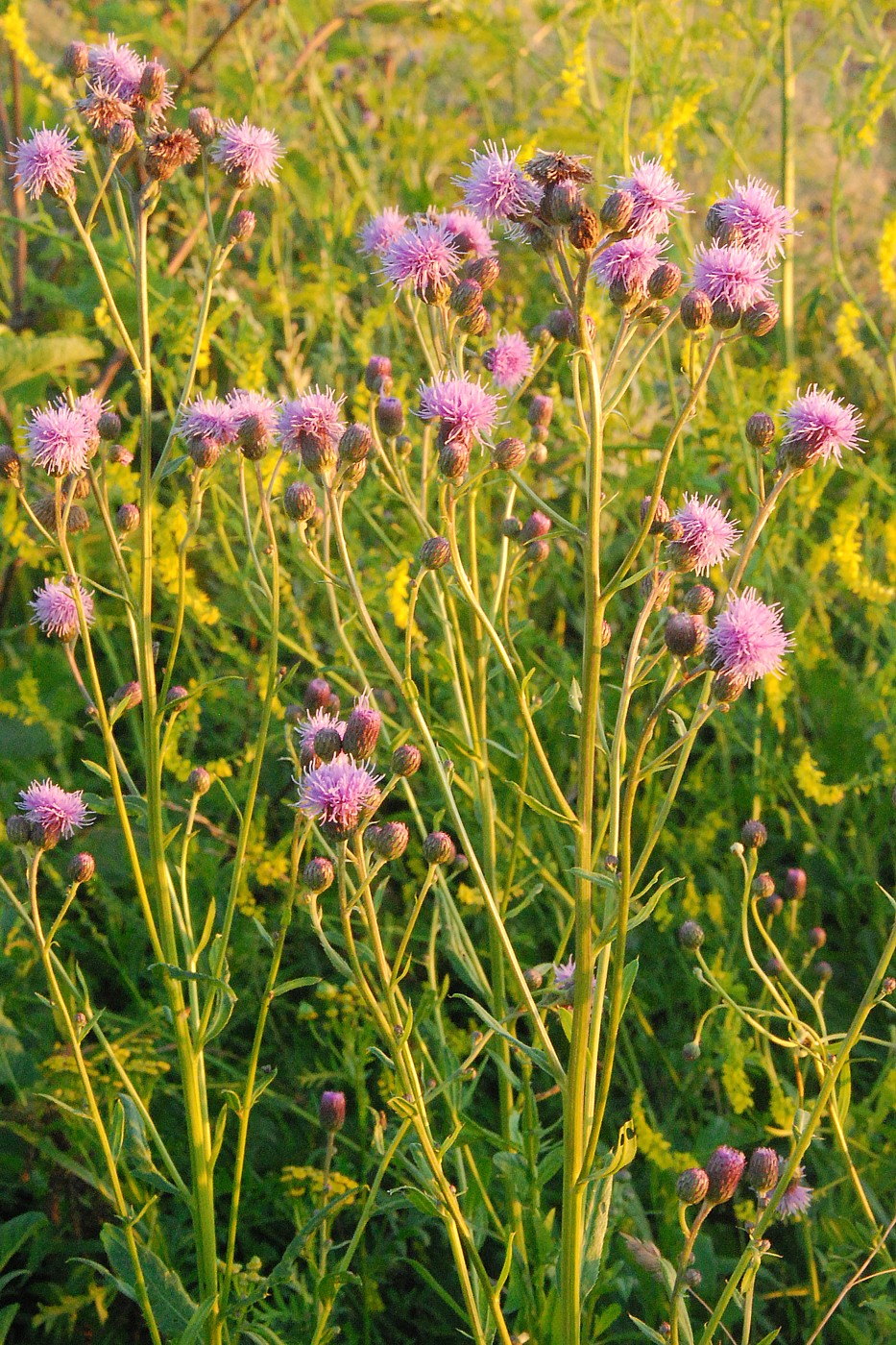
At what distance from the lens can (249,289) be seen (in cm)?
380

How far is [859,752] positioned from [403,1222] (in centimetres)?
120

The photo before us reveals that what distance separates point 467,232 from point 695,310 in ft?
1.40

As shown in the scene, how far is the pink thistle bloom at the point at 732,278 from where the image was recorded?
148 cm

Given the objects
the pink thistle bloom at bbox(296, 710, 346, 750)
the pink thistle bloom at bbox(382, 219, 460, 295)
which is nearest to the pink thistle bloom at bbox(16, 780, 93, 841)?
the pink thistle bloom at bbox(296, 710, 346, 750)

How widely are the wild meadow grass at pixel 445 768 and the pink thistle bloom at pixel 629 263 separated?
11mm

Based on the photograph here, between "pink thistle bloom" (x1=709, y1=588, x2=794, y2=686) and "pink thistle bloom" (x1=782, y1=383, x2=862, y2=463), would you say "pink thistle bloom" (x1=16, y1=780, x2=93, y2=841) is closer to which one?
"pink thistle bloom" (x1=709, y1=588, x2=794, y2=686)

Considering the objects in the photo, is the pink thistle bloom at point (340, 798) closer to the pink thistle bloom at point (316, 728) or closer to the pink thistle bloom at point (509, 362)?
the pink thistle bloom at point (316, 728)

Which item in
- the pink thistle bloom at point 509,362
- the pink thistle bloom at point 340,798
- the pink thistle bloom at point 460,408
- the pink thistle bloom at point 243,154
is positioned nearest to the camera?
the pink thistle bloom at point 340,798

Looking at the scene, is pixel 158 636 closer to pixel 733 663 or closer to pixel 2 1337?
pixel 2 1337

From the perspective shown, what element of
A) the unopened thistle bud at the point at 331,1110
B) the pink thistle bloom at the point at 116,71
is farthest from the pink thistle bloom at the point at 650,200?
the unopened thistle bud at the point at 331,1110

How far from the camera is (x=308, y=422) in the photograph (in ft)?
5.41

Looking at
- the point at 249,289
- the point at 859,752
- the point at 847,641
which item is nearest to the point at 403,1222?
the point at 859,752

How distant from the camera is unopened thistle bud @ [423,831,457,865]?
4.91ft

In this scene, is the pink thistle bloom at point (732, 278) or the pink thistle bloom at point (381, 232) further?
the pink thistle bloom at point (381, 232)
